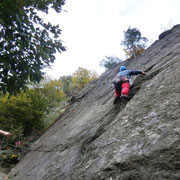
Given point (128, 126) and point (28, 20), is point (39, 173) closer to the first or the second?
point (128, 126)

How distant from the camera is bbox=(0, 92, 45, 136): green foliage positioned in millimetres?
10977

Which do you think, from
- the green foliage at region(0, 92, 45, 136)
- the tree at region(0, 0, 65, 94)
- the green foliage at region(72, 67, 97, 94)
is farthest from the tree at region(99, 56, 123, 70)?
the tree at region(0, 0, 65, 94)

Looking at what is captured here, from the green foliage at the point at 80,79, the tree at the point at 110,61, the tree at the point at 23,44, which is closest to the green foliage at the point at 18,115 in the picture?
the tree at the point at 23,44

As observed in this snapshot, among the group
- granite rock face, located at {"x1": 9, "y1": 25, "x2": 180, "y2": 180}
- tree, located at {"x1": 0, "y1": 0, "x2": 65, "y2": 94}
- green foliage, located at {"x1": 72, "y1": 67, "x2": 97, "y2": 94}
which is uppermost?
green foliage, located at {"x1": 72, "y1": 67, "x2": 97, "y2": 94}

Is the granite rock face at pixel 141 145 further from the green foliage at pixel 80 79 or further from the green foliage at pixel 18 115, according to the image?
the green foliage at pixel 80 79

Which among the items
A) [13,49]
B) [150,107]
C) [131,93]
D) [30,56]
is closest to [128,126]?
[150,107]

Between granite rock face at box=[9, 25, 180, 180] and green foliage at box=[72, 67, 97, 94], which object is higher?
green foliage at box=[72, 67, 97, 94]

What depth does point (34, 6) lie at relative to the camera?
4.05 meters

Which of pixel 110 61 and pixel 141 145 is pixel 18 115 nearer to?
pixel 141 145

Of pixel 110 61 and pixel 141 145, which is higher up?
pixel 110 61

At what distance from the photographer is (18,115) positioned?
11.6 meters

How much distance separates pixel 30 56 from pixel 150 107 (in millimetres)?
2731

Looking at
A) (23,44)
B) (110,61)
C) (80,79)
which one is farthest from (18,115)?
(110,61)

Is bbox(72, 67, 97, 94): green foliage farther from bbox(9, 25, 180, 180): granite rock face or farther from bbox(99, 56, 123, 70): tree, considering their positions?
bbox(9, 25, 180, 180): granite rock face
